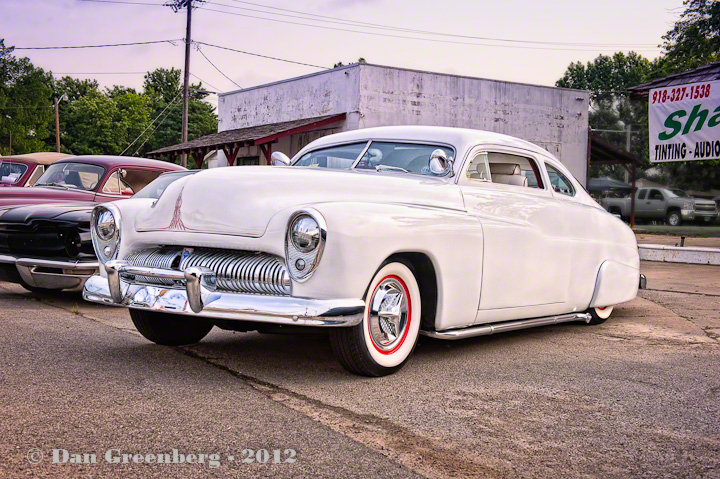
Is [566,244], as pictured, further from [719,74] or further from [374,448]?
[719,74]

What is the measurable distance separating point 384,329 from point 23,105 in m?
73.7

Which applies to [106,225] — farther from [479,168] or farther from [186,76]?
[186,76]

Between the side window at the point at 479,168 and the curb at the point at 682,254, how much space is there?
347 inches

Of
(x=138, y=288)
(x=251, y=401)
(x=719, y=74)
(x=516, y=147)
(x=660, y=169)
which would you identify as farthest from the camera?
(x=660, y=169)

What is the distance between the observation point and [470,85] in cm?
2262

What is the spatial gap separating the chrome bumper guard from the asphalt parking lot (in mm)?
392

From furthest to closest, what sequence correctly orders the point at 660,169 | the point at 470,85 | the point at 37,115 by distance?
the point at 37,115, the point at 660,169, the point at 470,85

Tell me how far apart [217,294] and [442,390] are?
52.2 inches

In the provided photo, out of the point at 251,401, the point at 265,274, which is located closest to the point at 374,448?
the point at 251,401

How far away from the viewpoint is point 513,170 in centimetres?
575

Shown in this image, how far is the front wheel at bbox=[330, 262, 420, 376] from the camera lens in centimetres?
420

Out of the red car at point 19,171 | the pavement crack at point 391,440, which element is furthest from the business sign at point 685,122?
the pavement crack at point 391,440

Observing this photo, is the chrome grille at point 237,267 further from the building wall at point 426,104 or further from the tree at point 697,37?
the tree at point 697,37

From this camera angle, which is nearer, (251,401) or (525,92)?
(251,401)
